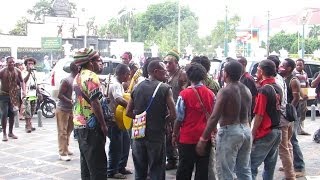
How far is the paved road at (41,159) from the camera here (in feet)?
20.6

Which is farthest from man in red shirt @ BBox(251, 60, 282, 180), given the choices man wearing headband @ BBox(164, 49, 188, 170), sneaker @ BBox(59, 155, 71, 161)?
sneaker @ BBox(59, 155, 71, 161)

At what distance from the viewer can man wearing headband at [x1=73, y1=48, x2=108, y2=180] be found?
172 inches

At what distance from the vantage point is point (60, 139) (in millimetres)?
7031

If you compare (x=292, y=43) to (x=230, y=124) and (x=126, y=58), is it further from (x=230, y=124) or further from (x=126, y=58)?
(x=230, y=124)

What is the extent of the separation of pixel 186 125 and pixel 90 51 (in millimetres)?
1261

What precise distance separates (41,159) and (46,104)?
17.3ft

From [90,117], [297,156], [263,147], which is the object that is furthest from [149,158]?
[297,156]

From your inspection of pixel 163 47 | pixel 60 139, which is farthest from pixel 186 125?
pixel 163 47

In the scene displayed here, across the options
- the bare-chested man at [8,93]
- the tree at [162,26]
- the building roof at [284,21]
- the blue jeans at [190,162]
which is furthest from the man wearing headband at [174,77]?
the building roof at [284,21]

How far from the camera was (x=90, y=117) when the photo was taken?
4461mm

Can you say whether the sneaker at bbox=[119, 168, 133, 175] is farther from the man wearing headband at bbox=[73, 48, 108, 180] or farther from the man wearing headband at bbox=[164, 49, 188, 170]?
the man wearing headband at bbox=[73, 48, 108, 180]

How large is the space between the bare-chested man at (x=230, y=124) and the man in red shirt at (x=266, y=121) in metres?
0.38

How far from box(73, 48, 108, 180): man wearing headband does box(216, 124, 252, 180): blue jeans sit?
1162 millimetres

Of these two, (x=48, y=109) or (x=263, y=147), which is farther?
(x=48, y=109)
